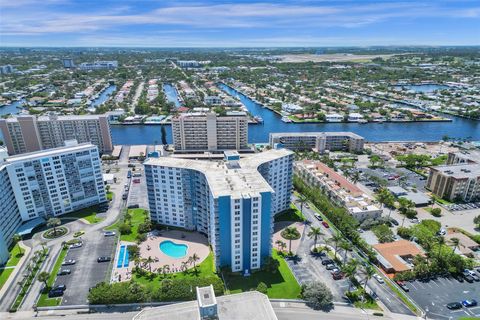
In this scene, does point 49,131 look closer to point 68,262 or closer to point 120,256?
point 68,262

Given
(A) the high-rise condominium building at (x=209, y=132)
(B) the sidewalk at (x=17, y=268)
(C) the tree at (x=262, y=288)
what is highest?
(A) the high-rise condominium building at (x=209, y=132)

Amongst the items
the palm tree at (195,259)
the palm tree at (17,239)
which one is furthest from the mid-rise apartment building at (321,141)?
the palm tree at (17,239)

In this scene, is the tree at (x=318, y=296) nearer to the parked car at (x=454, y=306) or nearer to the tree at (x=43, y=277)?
the parked car at (x=454, y=306)

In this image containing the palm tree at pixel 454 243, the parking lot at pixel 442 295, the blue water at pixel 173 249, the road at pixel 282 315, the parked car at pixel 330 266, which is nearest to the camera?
the road at pixel 282 315

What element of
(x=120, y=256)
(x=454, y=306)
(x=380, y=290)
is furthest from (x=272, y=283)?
(x=120, y=256)

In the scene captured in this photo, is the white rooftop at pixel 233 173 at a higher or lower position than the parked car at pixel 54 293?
higher

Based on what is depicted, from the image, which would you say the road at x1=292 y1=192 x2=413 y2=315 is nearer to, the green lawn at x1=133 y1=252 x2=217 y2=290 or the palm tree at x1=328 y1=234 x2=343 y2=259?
the palm tree at x1=328 y1=234 x2=343 y2=259

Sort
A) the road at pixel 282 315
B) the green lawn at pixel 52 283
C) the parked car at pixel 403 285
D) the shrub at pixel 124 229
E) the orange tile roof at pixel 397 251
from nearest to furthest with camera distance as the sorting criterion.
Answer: the road at pixel 282 315 < the green lawn at pixel 52 283 < the parked car at pixel 403 285 < the orange tile roof at pixel 397 251 < the shrub at pixel 124 229

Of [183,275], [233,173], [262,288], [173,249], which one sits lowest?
[173,249]
